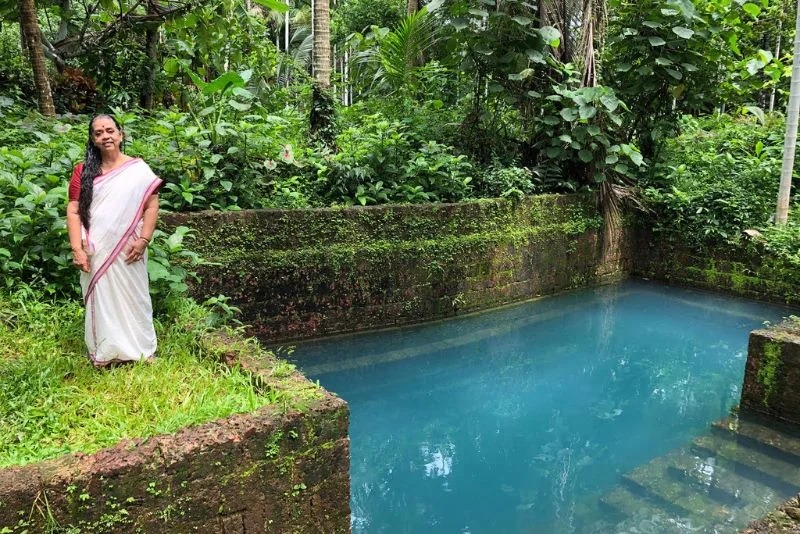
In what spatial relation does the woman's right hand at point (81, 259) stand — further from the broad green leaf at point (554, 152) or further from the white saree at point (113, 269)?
the broad green leaf at point (554, 152)

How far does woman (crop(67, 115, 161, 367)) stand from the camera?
2822 millimetres

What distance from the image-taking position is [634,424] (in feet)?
13.8

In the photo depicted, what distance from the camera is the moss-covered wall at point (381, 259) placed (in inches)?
202

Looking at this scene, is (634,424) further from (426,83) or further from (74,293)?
(426,83)

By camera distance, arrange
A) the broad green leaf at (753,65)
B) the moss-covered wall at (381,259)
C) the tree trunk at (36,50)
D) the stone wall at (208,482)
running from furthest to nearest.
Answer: the broad green leaf at (753,65) → the tree trunk at (36,50) → the moss-covered wall at (381,259) → the stone wall at (208,482)

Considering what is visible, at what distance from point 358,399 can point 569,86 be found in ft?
17.4

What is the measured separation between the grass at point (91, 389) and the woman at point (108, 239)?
0.52ft

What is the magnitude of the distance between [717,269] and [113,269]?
24.2ft

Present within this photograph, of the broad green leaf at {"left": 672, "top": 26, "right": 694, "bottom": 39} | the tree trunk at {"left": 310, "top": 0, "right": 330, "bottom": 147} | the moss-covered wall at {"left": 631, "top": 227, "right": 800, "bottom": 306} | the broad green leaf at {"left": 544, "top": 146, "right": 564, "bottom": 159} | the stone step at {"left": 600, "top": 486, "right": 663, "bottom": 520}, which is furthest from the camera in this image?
the broad green leaf at {"left": 544, "top": 146, "right": 564, "bottom": 159}

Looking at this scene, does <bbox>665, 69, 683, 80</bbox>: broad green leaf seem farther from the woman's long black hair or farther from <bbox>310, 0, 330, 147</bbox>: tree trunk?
the woman's long black hair

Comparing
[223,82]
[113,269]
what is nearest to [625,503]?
[113,269]

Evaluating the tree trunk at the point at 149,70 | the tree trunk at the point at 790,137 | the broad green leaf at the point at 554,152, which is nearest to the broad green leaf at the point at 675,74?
the tree trunk at the point at 790,137

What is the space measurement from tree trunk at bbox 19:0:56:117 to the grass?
11.3 feet

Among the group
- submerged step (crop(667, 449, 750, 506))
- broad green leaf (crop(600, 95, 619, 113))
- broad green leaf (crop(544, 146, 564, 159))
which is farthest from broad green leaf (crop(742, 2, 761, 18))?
submerged step (crop(667, 449, 750, 506))
